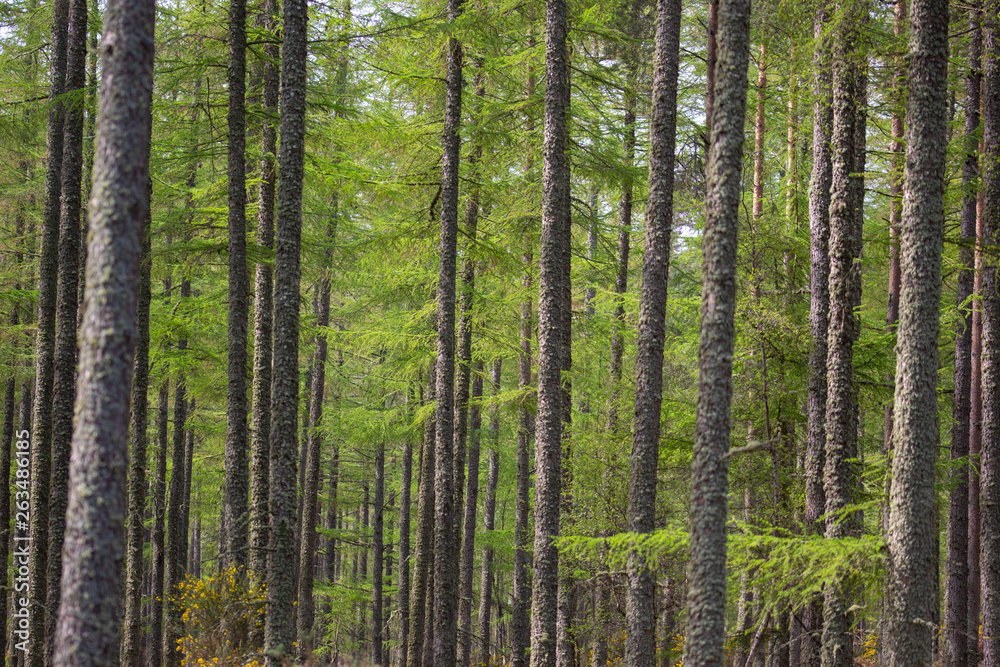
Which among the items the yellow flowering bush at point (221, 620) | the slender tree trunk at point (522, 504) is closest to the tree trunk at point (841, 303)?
the slender tree trunk at point (522, 504)

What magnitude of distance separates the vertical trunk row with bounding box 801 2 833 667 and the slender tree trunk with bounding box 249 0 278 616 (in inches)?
316

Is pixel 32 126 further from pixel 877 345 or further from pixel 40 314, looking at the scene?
pixel 877 345

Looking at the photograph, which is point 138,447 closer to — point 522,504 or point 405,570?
point 522,504

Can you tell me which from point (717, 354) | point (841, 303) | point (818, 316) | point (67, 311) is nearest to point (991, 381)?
point (818, 316)

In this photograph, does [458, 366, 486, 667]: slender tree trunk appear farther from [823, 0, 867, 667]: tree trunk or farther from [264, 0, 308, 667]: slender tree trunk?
[823, 0, 867, 667]: tree trunk

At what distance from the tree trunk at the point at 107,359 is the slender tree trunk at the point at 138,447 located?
20.8 ft

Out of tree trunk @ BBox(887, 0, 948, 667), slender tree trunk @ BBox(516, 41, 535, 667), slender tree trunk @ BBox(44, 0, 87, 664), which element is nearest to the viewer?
tree trunk @ BBox(887, 0, 948, 667)

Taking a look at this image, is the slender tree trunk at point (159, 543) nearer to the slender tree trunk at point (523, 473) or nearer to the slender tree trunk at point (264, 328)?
the slender tree trunk at point (264, 328)

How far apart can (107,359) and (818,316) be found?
8775 mm

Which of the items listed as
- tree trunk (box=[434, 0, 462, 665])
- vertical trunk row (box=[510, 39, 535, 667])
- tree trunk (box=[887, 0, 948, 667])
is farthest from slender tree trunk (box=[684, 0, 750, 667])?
vertical trunk row (box=[510, 39, 535, 667])

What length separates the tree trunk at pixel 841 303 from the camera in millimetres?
8828

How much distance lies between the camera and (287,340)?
32.8ft

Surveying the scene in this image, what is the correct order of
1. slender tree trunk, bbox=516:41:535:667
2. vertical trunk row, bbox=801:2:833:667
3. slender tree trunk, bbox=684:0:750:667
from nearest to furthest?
slender tree trunk, bbox=684:0:750:667
vertical trunk row, bbox=801:2:833:667
slender tree trunk, bbox=516:41:535:667

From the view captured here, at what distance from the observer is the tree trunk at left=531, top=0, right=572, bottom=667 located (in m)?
10.7
